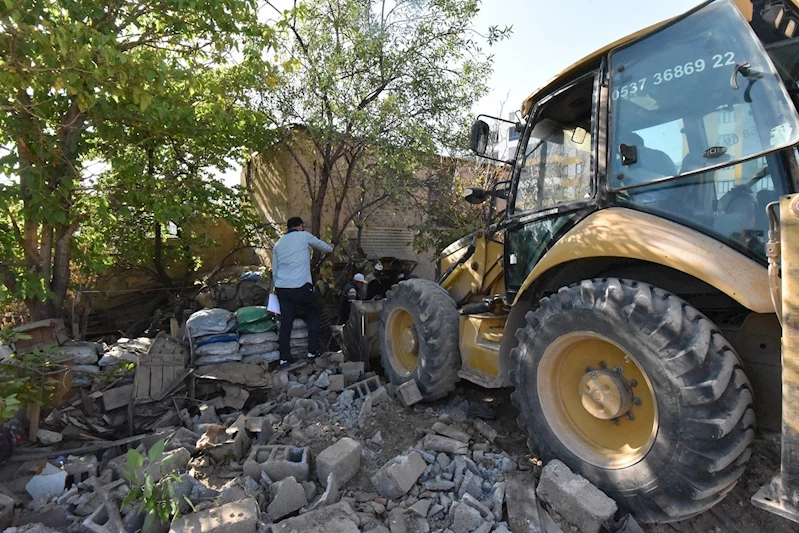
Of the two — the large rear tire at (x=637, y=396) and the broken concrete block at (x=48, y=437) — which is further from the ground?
the large rear tire at (x=637, y=396)

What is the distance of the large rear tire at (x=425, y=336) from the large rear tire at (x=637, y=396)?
1.04 metres

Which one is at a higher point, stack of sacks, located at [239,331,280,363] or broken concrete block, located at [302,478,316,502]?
stack of sacks, located at [239,331,280,363]

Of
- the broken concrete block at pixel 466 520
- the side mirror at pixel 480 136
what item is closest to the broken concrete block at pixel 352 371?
the broken concrete block at pixel 466 520

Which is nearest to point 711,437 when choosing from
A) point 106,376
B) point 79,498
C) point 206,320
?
point 79,498

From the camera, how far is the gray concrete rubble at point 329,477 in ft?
7.82

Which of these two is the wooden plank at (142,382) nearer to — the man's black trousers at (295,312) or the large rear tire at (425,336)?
the man's black trousers at (295,312)

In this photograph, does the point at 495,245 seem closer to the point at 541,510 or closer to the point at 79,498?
the point at 541,510

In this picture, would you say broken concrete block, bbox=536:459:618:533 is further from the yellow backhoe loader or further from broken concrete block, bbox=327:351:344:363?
broken concrete block, bbox=327:351:344:363

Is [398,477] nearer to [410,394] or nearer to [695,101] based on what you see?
[410,394]

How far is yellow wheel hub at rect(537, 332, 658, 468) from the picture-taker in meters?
2.43

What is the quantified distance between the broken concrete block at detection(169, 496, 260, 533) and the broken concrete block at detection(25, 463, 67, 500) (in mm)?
1191

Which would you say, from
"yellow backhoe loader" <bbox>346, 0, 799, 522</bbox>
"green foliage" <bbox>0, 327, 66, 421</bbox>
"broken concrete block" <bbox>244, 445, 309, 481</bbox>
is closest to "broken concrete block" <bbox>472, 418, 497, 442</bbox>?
"yellow backhoe loader" <bbox>346, 0, 799, 522</bbox>

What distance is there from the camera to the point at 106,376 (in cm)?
A: 459

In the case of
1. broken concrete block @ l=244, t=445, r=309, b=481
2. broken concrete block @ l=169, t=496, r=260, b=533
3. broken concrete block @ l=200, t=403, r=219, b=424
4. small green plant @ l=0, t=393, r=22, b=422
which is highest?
small green plant @ l=0, t=393, r=22, b=422
